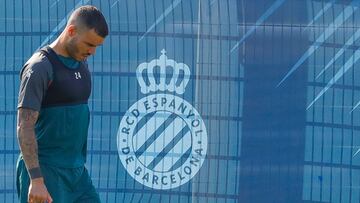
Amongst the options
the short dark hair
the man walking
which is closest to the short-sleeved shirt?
the man walking

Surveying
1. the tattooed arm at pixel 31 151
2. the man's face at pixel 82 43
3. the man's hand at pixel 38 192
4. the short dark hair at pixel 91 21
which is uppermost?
the short dark hair at pixel 91 21

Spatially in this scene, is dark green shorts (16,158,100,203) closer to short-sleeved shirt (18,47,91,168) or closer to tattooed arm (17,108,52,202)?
short-sleeved shirt (18,47,91,168)

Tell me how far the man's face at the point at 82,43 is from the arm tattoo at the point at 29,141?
0.32m

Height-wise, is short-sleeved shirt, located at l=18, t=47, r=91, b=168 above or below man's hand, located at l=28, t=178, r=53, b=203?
above

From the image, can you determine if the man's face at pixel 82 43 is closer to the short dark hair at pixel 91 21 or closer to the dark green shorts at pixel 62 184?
the short dark hair at pixel 91 21

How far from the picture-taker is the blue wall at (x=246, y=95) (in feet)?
21.7

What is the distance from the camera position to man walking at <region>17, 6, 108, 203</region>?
16.0ft

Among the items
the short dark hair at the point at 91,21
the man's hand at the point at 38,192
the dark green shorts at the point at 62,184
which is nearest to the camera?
the man's hand at the point at 38,192

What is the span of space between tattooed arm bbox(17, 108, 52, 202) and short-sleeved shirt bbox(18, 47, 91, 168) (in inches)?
3.4

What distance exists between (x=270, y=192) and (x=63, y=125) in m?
1.90

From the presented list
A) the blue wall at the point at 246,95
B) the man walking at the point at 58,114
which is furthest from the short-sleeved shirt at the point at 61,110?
the blue wall at the point at 246,95

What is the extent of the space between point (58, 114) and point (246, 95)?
178 cm

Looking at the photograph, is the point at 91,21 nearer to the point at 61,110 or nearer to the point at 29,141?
the point at 61,110

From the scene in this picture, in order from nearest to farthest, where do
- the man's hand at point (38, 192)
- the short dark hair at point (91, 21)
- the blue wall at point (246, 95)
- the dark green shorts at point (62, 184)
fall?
1. the man's hand at point (38, 192)
2. the short dark hair at point (91, 21)
3. the dark green shorts at point (62, 184)
4. the blue wall at point (246, 95)
